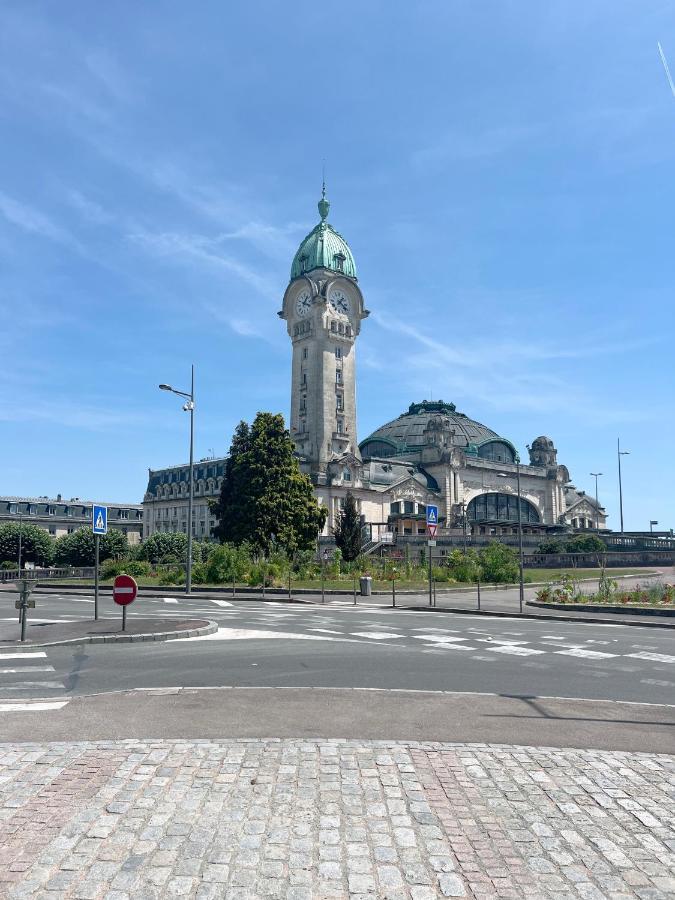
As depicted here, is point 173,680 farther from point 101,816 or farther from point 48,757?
point 101,816

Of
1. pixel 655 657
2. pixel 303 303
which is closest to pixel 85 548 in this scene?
pixel 655 657

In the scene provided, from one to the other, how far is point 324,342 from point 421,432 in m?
30.7

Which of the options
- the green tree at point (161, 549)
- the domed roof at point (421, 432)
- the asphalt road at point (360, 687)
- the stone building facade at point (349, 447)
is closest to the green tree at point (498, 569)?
the asphalt road at point (360, 687)

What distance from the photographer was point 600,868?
15.3 ft

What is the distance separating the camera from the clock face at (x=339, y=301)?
362 ft

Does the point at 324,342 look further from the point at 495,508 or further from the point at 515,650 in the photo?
the point at 515,650

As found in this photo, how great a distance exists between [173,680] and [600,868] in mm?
7747

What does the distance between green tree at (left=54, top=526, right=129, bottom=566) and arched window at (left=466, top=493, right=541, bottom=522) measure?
Result: 2643 inches

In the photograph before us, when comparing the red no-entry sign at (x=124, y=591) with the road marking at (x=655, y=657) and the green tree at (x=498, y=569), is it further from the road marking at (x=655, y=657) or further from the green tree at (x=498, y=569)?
the green tree at (x=498, y=569)

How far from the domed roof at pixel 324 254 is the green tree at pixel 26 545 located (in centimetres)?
5824

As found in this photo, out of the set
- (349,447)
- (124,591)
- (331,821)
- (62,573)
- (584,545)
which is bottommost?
(62,573)

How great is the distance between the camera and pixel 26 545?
73438mm

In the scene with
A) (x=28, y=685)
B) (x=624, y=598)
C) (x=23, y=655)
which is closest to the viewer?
(x=28, y=685)

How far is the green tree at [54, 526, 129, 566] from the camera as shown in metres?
62.2
